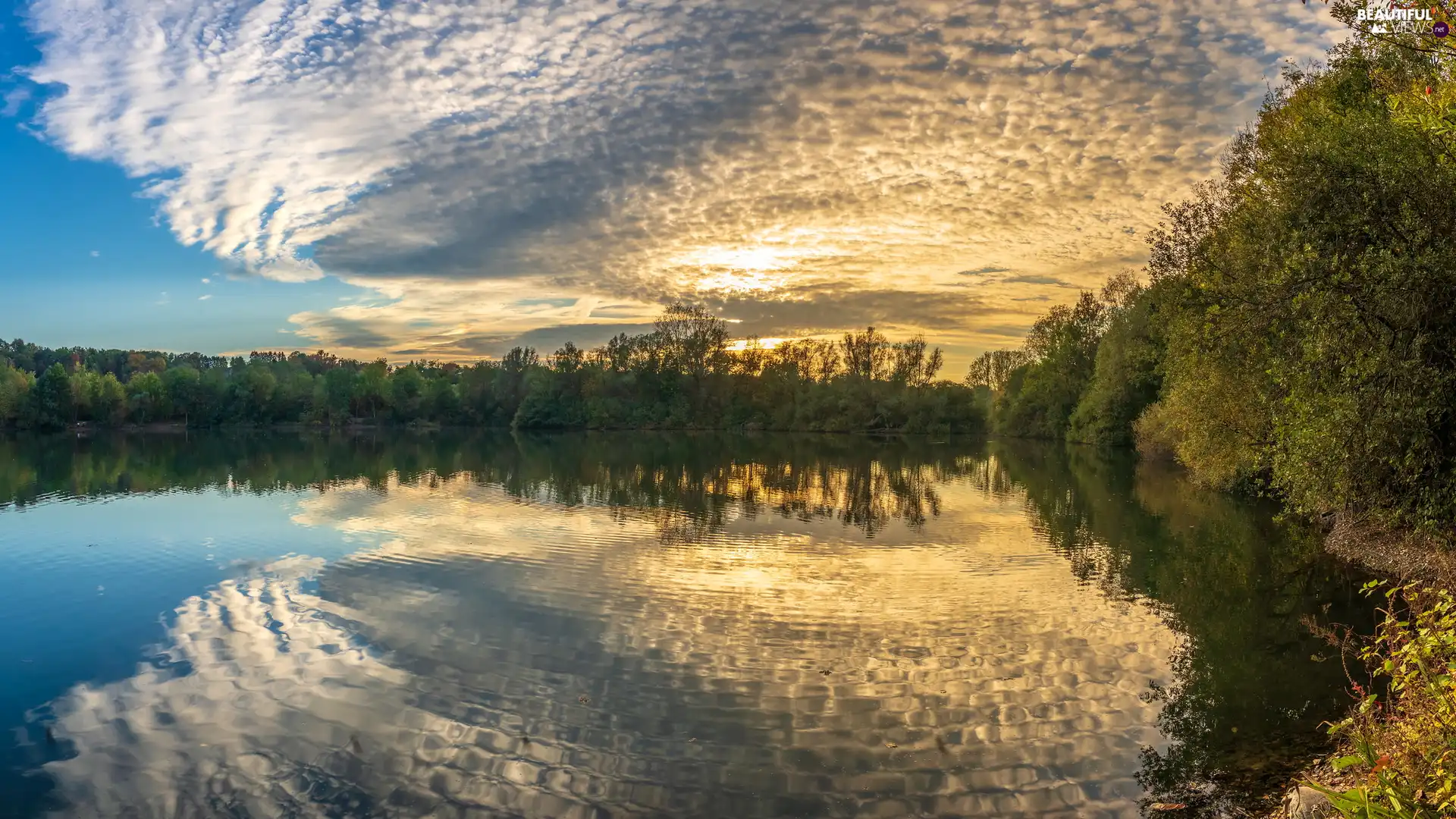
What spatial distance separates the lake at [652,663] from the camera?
8711mm

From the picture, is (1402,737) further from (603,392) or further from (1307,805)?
(603,392)

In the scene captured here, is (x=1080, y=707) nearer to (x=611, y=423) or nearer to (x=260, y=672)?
(x=260, y=672)

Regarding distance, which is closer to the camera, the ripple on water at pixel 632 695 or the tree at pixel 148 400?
the ripple on water at pixel 632 695

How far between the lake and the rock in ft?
4.32

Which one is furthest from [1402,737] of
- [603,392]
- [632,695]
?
[603,392]

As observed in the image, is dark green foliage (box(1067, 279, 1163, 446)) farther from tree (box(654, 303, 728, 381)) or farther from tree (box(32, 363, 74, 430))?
tree (box(32, 363, 74, 430))

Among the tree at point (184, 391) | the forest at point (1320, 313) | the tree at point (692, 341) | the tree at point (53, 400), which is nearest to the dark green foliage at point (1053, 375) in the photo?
the forest at point (1320, 313)

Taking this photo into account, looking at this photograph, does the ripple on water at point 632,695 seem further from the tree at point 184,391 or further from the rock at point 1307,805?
the tree at point 184,391

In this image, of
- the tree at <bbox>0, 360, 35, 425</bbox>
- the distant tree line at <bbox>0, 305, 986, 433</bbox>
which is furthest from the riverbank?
the tree at <bbox>0, 360, 35, 425</bbox>

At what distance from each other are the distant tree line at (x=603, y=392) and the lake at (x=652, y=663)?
85.0 metres

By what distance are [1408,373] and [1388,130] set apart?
524 cm

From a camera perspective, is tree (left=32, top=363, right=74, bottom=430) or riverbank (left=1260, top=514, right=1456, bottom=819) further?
tree (left=32, top=363, right=74, bottom=430)

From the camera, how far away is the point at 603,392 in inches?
4668

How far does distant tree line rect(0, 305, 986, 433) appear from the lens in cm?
11281
